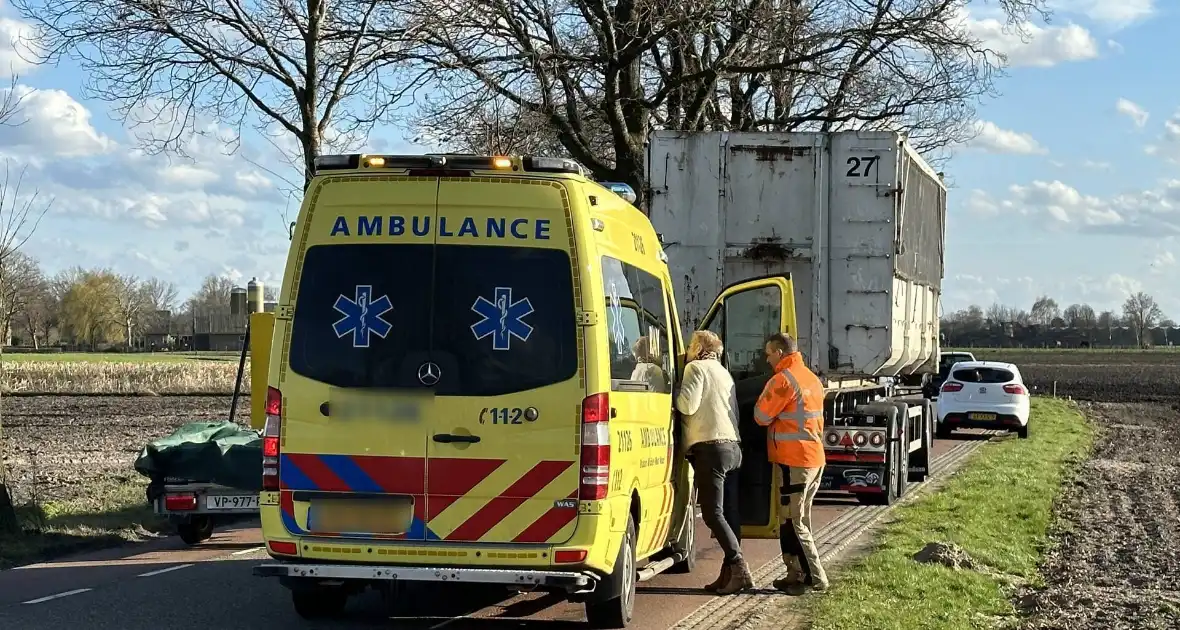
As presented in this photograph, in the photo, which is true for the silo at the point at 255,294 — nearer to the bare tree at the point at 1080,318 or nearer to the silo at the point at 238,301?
the silo at the point at 238,301

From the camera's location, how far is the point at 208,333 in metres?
147

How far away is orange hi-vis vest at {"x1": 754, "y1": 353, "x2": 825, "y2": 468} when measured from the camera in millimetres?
9812

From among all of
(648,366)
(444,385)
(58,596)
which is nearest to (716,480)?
(648,366)

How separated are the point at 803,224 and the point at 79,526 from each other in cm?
773

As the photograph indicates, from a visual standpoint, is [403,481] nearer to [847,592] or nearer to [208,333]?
[847,592]

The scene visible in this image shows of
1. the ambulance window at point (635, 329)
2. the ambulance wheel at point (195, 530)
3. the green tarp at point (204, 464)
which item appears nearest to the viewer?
the ambulance window at point (635, 329)

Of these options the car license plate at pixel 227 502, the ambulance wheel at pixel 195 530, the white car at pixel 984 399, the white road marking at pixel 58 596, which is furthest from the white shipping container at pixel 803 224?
Answer: the white car at pixel 984 399

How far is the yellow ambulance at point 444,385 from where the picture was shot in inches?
286

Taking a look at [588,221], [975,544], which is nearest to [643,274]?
[588,221]

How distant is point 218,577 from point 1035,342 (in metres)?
133

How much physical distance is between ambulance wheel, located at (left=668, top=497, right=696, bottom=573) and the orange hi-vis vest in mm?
777

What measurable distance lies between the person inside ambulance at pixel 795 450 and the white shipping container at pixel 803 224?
13.5 ft

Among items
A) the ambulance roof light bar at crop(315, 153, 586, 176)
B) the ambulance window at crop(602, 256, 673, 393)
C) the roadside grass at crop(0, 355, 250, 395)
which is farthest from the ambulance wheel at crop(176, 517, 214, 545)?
the roadside grass at crop(0, 355, 250, 395)

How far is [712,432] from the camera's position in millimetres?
9328
